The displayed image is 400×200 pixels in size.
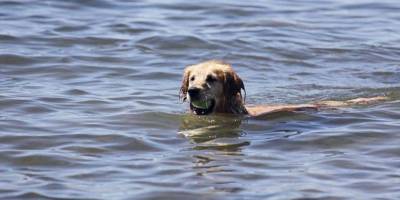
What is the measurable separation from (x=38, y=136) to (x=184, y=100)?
2070 mm

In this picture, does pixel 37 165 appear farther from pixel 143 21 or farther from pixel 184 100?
pixel 143 21

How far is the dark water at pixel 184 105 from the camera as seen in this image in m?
8.37

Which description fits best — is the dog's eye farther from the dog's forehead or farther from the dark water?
the dark water

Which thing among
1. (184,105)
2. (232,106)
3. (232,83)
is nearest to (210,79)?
(232,83)

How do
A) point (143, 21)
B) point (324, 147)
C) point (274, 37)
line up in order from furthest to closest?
point (143, 21)
point (274, 37)
point (324, 147)

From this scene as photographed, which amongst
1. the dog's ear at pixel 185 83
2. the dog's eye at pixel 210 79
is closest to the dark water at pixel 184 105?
the dog's ear at pixel 185 83

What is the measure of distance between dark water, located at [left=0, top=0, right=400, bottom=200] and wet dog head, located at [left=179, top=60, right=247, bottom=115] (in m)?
0.18

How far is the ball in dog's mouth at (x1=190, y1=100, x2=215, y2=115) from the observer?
11036 mm

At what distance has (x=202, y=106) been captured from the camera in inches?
437

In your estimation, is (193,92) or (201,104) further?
(201,104)

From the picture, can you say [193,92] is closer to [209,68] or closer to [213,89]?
[213,89]

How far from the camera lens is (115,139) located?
10023 mm

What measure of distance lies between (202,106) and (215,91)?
227mm

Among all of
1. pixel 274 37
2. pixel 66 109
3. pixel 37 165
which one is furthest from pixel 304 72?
pixel 37 165
